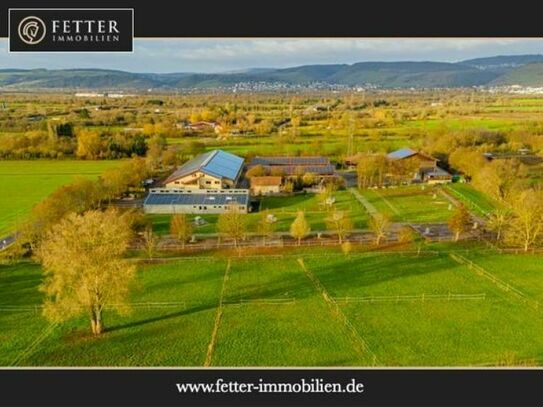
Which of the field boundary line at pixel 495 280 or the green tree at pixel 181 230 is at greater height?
the green tree at pixel 181 230

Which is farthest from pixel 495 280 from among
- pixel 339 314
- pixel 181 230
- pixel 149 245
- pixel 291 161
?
pixel 291 161

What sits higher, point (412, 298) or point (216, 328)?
point (412, 298)

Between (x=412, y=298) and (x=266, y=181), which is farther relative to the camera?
(x=266, y=181)

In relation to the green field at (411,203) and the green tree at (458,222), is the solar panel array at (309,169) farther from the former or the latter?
the green tree at (458,222)

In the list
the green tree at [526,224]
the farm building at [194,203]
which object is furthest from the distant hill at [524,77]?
the farm building at [194,203]

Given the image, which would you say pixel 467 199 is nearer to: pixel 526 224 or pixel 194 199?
pixel 526 224
